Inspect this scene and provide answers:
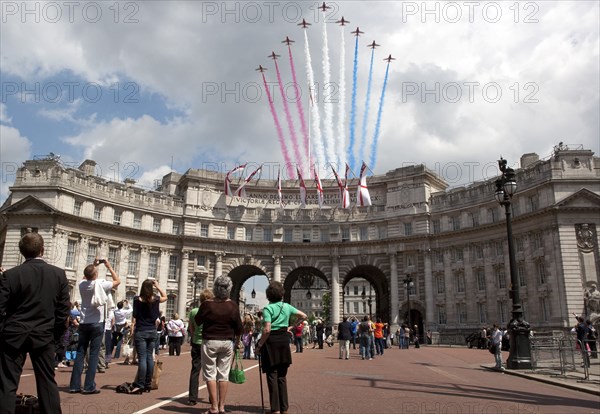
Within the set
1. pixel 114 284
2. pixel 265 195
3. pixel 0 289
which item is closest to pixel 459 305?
pixel 265 195

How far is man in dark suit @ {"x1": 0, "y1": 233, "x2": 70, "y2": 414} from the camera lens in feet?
17.9

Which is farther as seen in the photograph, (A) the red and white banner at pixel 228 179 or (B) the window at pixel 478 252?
(A) the red and white banner at pixel 228 179

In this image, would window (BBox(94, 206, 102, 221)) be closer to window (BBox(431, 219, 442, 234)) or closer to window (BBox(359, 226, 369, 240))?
window (BBox(359, 226, 369, 240))

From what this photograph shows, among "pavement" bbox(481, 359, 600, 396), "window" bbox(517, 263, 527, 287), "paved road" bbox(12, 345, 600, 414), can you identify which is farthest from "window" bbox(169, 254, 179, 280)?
"pavement" bbox(481, 359, 600, 396)

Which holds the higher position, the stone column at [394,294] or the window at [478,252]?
the window at [478,252]

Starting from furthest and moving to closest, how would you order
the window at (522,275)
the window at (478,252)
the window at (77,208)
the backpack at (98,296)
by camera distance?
the window at (478,252) → the window at (77,208) → the window at (522,275) → the backpack at (98,296)

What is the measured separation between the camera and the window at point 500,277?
44684 mm

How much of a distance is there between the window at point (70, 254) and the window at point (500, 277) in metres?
39.7

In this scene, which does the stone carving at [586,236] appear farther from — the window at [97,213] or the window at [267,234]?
the window at [97,213]

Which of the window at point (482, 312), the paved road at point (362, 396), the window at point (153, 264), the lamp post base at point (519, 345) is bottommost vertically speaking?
the paved road at point (362, 396)

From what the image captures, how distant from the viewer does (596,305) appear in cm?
3391

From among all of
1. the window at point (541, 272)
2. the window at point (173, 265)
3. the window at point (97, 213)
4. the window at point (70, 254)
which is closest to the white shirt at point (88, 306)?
the window at point (70, 254)

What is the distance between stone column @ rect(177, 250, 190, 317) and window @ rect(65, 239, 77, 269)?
11031mm

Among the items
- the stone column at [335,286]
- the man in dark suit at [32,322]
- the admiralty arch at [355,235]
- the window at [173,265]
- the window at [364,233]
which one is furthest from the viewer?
the window at [364,233]
